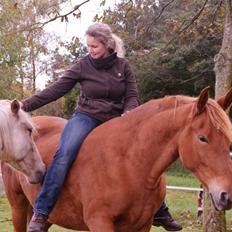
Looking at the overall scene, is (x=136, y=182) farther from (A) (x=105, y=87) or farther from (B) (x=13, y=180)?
(B) (x=13, y=180)

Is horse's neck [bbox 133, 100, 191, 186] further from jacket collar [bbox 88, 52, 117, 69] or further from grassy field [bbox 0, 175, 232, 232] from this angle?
grassy field [bbox 0, 175, 232, 232]

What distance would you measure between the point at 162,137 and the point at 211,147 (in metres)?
0.51

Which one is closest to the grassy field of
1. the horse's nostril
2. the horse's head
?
the horse's head

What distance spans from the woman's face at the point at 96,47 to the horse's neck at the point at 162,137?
2.48 ft

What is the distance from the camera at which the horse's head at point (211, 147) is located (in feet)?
11.2

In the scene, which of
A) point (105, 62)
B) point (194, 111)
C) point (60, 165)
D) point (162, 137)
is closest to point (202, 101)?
point (194, 111)

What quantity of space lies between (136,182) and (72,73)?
1.16m

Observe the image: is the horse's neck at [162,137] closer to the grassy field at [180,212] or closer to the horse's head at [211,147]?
the horse's head at [211,147]

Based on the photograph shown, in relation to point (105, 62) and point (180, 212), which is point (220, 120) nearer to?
point (105, 62)

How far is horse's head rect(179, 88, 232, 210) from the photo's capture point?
3404mm

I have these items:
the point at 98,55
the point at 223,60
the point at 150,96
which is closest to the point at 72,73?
the point at 98,55

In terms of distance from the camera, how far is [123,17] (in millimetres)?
8859

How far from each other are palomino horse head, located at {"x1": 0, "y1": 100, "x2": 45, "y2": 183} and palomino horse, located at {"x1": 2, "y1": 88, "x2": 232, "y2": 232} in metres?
0.33

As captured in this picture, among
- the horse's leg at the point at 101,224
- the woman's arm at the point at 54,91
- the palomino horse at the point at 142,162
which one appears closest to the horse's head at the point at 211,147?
the palomino horse at the point at 142,162
